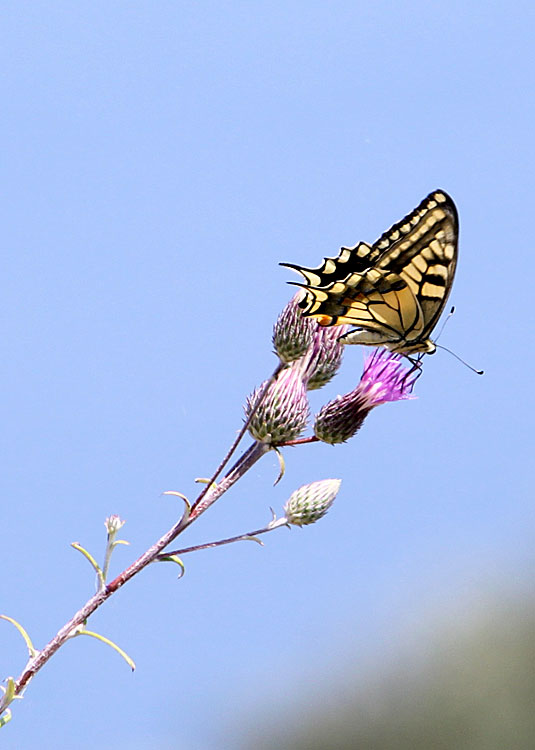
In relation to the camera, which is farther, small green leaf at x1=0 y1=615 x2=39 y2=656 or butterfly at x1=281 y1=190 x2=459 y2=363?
butterfly at x1=281 y1=190 x2=459 y2=363

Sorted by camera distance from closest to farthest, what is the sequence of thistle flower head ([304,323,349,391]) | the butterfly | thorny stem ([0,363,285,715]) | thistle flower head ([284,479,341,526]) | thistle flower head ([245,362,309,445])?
thorny stem ([0,363,285,715])
thistle flower head ([245,362,309,445])
thistle flower head ([284,479,341,526])
thistle flower head ([304,323,349,391])
the butterfly

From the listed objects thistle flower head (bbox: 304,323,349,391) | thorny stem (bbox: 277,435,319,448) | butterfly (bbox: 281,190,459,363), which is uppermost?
butterfly (bbox: 281,190,459,363)

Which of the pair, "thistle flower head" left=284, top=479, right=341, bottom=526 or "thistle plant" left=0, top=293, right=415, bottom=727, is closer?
"thistle plant" left=0, top=293, right=415, bottom=727

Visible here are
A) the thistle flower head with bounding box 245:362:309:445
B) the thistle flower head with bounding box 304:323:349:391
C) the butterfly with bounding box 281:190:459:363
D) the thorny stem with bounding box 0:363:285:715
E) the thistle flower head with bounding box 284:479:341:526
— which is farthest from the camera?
the butterfly with bounding box 281:190:459:363

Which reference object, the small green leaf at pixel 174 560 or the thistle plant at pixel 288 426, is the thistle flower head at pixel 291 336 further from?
the small green leaf at pixel 174 560

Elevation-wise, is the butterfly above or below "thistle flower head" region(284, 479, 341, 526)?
above

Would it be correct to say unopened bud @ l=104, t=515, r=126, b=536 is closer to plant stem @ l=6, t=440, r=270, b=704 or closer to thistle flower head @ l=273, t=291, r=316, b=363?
plant stem @ l=6, t=440, r=270, b=704

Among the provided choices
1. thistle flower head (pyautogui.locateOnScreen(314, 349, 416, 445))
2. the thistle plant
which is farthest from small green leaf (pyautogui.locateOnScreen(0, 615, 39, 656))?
thistle flower head (pyautogui.locateOnScreen(314, 349, 416, 445))

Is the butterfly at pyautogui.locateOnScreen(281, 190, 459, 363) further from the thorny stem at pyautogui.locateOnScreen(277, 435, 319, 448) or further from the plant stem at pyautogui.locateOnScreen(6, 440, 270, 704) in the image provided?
the plant stem at pyautogui.locateOnScreen(6, 440, 270, 704)
